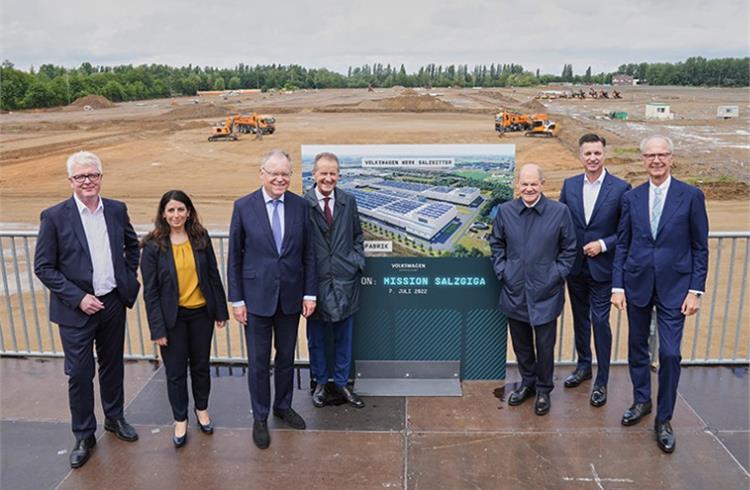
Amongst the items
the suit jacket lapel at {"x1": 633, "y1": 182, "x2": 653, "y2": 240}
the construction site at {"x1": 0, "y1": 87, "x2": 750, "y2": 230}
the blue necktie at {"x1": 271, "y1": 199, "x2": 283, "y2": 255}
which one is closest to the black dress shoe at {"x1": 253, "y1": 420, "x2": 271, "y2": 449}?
the blue necktie at {"x1": 271, "y1": 199, "x2": 283, "y2": 255}

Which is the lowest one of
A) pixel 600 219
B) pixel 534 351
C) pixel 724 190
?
pixel 724 190

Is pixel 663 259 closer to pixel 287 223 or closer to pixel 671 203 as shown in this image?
pixel 671 203

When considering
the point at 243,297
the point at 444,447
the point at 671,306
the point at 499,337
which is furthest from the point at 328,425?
the point at 671,306

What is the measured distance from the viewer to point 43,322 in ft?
34.7

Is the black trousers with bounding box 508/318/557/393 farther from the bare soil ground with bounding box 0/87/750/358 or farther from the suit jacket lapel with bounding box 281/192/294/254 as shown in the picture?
the bare soil ground with bounding box 0/87/750/358

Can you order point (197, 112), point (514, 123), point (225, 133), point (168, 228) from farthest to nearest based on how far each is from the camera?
point (197, 112)
point (514, 123)
point (225, 133)
point (168, 228)

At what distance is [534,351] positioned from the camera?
17.1 ft

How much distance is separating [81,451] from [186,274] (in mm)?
1453

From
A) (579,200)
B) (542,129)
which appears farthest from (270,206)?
(542,129)

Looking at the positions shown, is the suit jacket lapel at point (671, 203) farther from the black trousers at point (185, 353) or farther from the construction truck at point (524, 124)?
the construction truck at point (524, 124)

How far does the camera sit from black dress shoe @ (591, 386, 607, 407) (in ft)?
16.5

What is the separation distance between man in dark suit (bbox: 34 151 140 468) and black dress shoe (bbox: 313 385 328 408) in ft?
4.60

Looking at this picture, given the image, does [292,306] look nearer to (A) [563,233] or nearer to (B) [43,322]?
(A) [563,233]

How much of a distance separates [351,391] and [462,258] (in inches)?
56.9
